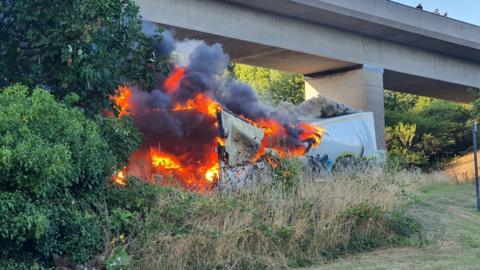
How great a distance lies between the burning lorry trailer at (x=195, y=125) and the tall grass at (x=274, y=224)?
186cm

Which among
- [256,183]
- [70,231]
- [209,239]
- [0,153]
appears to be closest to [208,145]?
[256,183]

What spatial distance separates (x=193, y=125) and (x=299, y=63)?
12805mm

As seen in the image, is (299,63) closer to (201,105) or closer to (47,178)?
(201,105)

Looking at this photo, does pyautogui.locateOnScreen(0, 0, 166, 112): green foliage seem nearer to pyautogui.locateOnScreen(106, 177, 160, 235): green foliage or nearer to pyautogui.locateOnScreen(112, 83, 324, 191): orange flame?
pyautogui.locateOnScreen(106, 177, 160, 235): green foliage

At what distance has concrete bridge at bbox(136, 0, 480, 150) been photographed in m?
20.9

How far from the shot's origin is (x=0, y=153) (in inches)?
263

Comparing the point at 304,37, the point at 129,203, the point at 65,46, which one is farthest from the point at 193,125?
the point at 304,37

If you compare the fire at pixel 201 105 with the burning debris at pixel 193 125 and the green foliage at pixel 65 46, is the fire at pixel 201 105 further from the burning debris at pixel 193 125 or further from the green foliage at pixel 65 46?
the green foliage at pixel 65 46

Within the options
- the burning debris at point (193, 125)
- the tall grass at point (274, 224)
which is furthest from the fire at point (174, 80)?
the tall grass at point (274, 224)

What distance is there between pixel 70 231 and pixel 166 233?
148 cm

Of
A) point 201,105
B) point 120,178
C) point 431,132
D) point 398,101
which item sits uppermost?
point 398,101

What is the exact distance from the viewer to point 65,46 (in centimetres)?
942

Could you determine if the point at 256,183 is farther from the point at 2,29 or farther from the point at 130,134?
the point at 2,29

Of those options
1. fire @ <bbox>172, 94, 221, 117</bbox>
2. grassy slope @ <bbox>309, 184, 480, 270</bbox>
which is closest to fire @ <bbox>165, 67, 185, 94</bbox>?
fire @ <bbox>172, 94, 221, 117</bbox>
